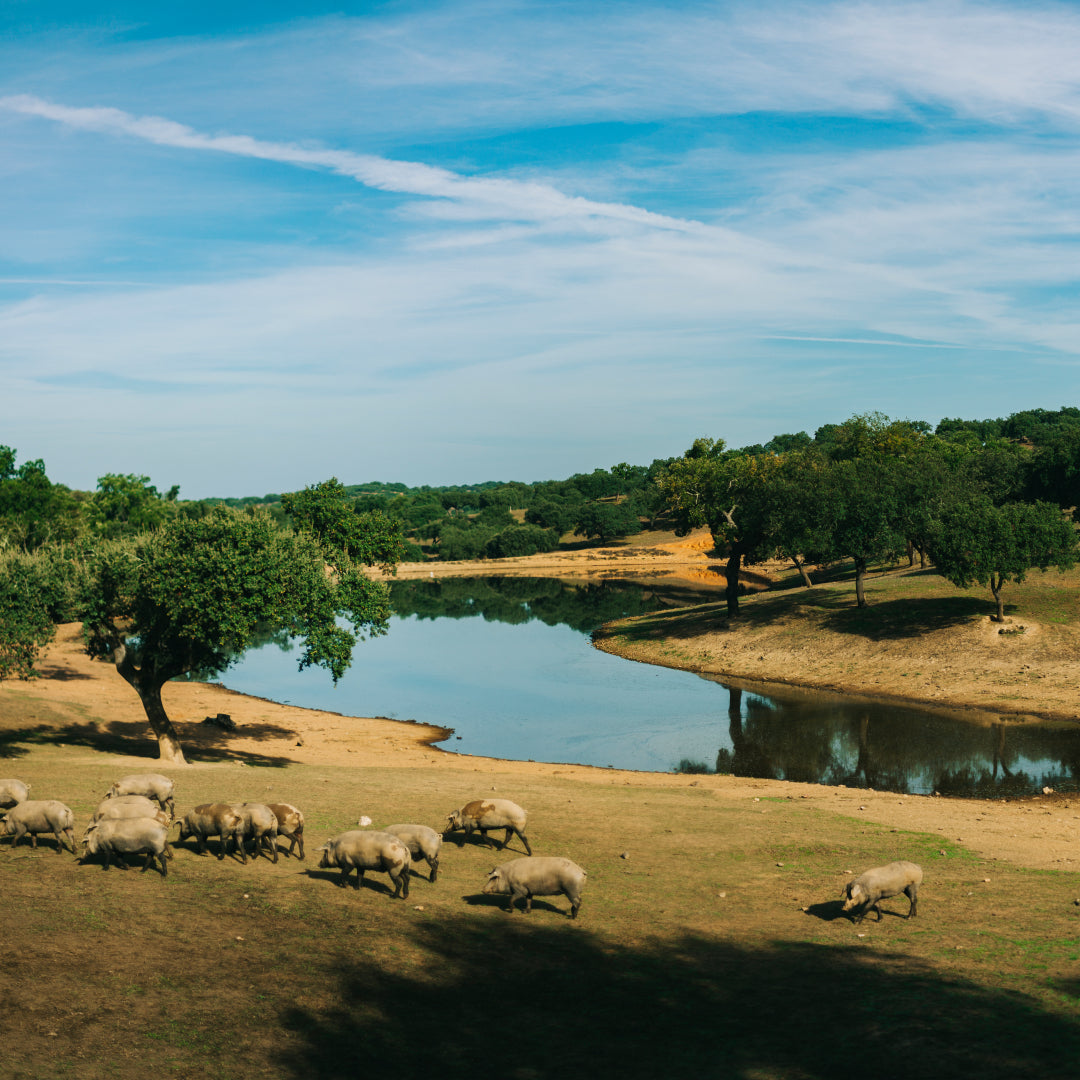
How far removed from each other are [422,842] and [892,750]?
1182 inches

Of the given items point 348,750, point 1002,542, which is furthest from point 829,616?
point 348,750

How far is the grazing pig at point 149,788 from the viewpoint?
20.8 meters

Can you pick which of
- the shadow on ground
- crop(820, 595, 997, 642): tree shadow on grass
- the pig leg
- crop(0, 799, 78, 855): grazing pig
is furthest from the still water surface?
crop(0, 799, 78, 855): grazing pig

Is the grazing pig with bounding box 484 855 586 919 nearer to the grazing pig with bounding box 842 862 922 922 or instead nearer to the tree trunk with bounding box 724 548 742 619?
the grazing pig with bounding box 842 862 922 922

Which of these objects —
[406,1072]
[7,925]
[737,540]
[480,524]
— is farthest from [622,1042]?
[480,524]

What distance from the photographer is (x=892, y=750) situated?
41.2 meters

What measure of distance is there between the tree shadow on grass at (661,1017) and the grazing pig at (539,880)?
1096 mm

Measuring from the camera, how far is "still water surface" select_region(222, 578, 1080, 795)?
38.5 metres

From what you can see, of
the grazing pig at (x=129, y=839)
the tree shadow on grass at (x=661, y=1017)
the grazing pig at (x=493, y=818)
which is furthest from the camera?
the grazing pig at (x=493, y=818)

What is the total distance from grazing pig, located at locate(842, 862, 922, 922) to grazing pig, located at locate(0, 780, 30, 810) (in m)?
17.2

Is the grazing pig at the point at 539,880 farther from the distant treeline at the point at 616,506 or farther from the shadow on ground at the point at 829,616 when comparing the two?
the shadow on ground at the point at 829,616

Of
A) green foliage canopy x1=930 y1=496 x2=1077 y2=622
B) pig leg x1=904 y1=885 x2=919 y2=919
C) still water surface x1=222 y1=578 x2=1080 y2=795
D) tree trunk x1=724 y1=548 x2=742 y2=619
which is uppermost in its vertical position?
green foliage canopy x1=930 y1=496 x2=1077 y2=622

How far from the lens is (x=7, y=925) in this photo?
1379 cm

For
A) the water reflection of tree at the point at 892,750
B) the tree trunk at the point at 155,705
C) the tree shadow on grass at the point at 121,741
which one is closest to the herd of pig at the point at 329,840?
the tree trunk at the point at 155,705
